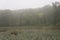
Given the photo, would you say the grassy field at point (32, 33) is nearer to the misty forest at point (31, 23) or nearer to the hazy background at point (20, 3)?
the misty forest at point (31, 23)

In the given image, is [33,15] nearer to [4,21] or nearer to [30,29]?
[30,29]

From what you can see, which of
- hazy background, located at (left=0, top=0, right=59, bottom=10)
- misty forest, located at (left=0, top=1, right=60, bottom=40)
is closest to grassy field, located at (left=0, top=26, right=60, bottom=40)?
misty forest, located at (left=0, top=1, right=60, bottom=40)

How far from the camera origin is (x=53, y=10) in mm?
1534

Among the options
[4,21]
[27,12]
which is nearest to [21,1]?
[27,12]

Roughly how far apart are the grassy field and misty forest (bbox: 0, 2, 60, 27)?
0.05m

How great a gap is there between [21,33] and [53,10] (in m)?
0.42

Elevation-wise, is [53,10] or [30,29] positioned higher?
[53,10]

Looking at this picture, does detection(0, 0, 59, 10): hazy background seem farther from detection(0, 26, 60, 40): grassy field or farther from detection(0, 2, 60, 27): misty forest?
detection(0, 26, 60, 40): grassy field

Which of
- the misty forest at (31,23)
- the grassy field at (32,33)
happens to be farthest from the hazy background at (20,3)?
the grassy field at (32,33)

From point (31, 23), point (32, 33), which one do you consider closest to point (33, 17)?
point (31, 23)

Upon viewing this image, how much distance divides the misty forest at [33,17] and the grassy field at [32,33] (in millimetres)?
52

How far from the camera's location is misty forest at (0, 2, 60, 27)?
1513 mm

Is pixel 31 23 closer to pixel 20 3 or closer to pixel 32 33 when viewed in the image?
pixel 32 33

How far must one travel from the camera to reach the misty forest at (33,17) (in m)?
1.51
